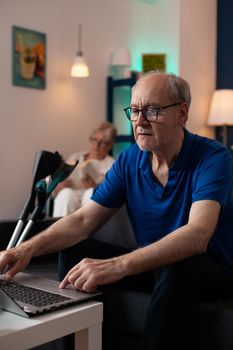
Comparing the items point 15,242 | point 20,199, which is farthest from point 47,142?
point 15,242

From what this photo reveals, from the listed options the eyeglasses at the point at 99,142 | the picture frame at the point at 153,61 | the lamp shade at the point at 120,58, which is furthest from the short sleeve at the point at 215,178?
the picture frame at the point at 153,61

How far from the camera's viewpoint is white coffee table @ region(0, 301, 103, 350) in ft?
3.11

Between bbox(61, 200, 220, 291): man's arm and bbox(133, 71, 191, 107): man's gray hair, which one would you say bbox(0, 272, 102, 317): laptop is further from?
bbox(133, 71, 191, 107): man's gray hair

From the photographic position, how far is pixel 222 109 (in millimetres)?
4547

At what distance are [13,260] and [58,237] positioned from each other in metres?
0.19

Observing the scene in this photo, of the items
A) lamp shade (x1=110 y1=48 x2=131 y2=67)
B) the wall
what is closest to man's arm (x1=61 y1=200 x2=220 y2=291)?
lamp shade (x1=110 y1=48 x2=131 y2=67)

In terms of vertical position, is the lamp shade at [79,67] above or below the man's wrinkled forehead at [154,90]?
above

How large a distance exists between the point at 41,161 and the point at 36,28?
253 cm

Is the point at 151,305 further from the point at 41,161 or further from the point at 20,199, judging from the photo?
the point at 20,199

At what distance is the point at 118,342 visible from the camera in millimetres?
1420

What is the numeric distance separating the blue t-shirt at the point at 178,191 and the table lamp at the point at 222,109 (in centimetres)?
302

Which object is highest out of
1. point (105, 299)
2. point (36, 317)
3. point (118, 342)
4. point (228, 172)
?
point (228, 172)

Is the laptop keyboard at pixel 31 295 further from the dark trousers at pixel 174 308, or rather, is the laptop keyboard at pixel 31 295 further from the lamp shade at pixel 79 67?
the lamp shade at pixel 79 67

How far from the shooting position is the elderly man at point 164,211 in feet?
4.09
